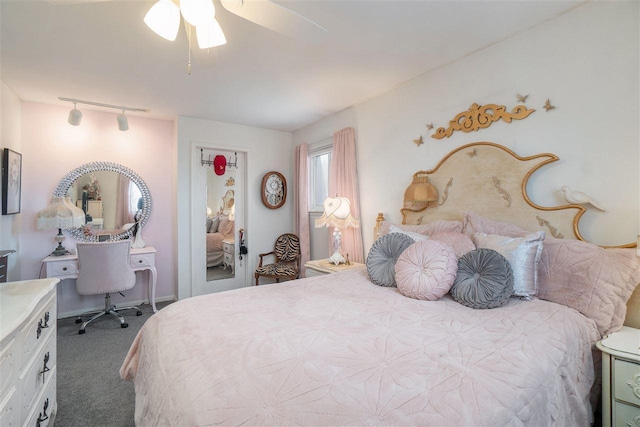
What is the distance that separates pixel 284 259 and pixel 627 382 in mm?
3578

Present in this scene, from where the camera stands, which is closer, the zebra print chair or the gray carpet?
the gray carpet

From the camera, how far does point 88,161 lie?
11.7 ft

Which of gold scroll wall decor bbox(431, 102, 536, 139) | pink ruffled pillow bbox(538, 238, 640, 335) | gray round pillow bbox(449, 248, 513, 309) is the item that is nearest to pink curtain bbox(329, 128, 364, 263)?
gold scroll wall decor bbox(431, 102, 536, 139)

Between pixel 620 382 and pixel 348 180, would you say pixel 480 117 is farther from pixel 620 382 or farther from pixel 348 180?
pixel 620 382

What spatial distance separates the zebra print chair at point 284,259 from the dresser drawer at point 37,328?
94.2 inches

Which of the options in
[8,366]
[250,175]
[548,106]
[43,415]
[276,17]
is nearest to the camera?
[8,366]

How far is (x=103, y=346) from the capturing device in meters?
2.71

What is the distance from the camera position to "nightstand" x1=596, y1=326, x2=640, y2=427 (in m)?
1.24

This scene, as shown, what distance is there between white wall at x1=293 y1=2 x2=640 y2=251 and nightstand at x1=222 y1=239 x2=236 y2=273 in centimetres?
296

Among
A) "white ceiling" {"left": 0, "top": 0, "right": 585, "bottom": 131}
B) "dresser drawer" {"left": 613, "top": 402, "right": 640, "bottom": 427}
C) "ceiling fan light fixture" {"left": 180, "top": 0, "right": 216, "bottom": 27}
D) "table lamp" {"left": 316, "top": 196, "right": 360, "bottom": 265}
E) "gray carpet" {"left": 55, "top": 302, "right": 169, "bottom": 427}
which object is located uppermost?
"white ceiling" {"left": 0, "top": 0, "right": 585, "bottom": 131}

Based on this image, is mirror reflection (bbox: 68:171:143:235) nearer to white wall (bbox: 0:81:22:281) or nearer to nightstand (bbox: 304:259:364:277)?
white wall (bbox: 0:81:22:281)

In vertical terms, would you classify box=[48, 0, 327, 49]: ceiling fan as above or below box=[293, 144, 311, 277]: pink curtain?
above

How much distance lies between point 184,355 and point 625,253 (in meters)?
2.15

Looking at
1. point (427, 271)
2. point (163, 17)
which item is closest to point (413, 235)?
point (427, 271)
